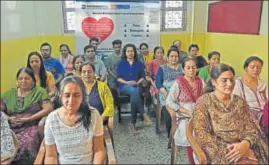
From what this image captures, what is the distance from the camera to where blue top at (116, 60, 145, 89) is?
2973mm

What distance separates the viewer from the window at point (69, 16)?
13.5 ft

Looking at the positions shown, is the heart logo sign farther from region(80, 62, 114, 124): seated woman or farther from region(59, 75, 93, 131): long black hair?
region(59, 75, 93, 131): long black hair

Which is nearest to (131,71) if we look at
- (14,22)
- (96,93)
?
(96,93)

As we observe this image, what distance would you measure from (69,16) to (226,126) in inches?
133

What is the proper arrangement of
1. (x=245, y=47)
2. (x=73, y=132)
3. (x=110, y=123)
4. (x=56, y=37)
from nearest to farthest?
(x=73, y=132)
(x=110, y=123)
(x=245, y=47)
(x=56, y=37)

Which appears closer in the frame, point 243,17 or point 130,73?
point 243,17

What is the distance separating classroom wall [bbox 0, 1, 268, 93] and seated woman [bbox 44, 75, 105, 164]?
2.69 ft

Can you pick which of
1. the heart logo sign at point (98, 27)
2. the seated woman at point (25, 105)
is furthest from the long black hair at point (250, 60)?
the heart logo sign at point (98, 27)

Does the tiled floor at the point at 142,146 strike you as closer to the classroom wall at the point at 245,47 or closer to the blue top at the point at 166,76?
the blue top at the point at 166,76

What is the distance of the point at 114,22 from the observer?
4.00m

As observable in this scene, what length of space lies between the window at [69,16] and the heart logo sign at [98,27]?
0.26m

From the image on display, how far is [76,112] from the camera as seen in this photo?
1.34 meters

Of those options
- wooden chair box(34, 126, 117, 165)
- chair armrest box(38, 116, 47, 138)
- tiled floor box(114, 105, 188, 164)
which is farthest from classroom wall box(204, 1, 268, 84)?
chair armrest box(38, 116, 47, 138)

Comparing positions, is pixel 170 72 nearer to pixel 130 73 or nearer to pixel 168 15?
pixel 130 73
